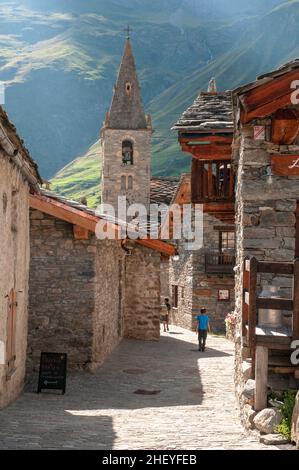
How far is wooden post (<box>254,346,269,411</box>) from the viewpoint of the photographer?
788cm

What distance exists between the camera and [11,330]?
1097 centimetres

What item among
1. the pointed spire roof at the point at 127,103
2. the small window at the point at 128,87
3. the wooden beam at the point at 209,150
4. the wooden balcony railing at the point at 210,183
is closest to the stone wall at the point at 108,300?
the wooden balcony railing at the point at 210,183

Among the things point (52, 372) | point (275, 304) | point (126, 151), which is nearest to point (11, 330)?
point (52, 372)

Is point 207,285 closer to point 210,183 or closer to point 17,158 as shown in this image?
point 210,183

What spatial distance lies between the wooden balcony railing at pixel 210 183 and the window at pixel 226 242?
18.2 metres

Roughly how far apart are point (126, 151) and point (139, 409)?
1682 inches

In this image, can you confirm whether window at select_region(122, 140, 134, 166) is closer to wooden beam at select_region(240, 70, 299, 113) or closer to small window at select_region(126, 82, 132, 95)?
small window at select_region(126, 82, 132, 95)

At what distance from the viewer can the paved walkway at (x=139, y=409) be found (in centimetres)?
731

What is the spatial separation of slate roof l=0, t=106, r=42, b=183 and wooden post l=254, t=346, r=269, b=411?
4225mm

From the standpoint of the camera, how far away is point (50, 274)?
1445 cm

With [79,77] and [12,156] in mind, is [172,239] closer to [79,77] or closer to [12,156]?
[12,156]

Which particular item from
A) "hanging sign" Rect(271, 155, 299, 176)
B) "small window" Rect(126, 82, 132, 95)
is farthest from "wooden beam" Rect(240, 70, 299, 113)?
"small window" Rect(126, 82, 132, 95)

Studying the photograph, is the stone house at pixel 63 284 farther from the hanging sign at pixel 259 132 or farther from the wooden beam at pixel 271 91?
the wooden beam at pixel 271 91

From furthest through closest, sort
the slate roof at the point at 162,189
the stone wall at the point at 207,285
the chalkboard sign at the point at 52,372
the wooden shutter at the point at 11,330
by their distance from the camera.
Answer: the slate roof at the point at 162,189
the stone wall at the point at 207,285
the chalkboard sign at the point at 52,372
the wooden shutter at the point at 11,330
